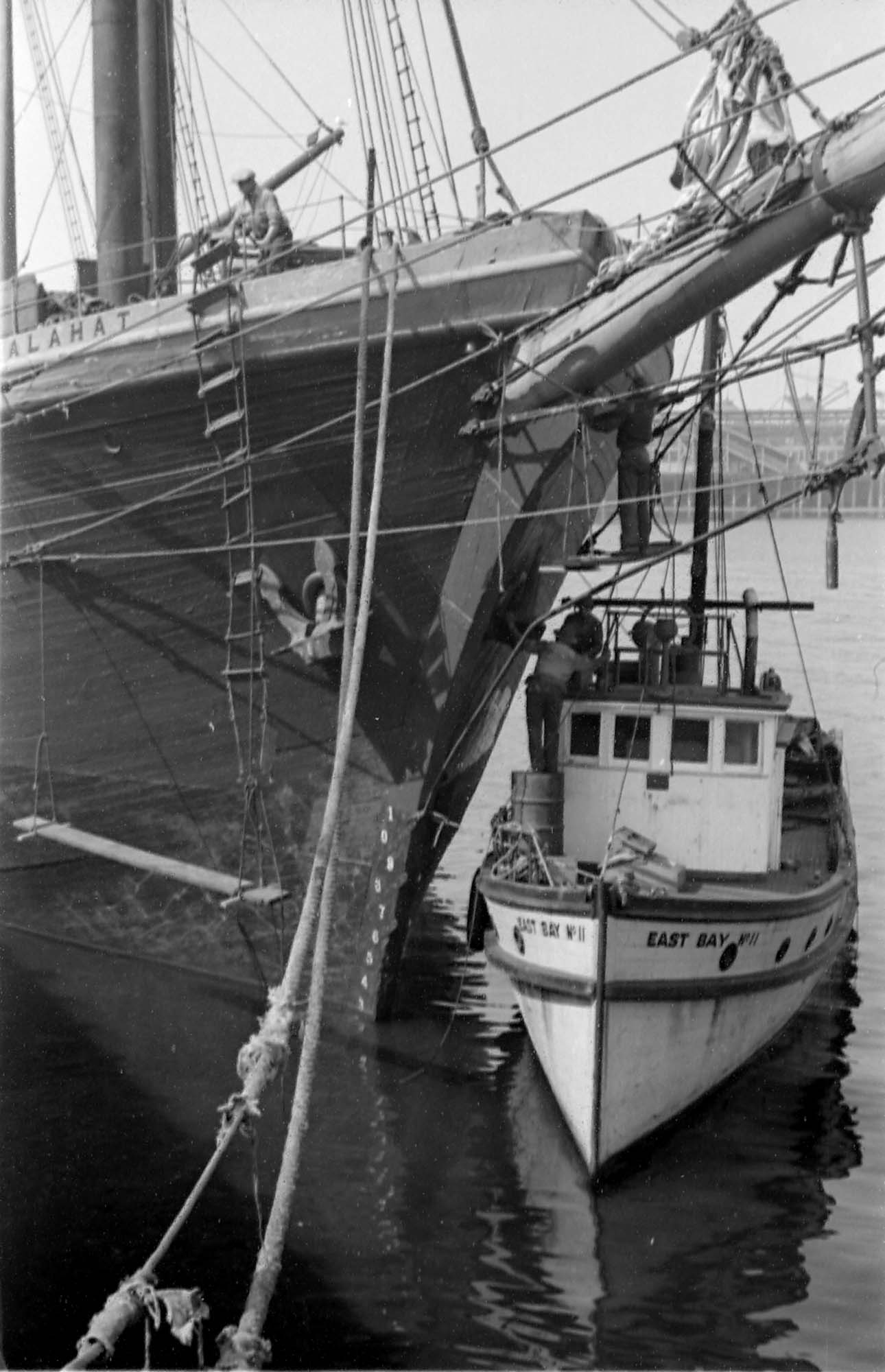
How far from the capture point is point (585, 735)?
42.8 feet

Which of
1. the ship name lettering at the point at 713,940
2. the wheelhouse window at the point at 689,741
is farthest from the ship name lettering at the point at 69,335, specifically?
the ship name lettering at the point at 713,940

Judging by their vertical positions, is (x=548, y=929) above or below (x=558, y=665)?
below

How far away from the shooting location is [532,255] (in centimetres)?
1141

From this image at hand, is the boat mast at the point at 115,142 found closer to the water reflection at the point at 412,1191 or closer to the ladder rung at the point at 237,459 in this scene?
the ladder rung at the point at 237,459

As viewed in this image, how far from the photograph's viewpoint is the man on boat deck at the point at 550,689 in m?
12.8

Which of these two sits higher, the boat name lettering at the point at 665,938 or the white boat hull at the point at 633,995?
the boat name lettering at the point at 665,938

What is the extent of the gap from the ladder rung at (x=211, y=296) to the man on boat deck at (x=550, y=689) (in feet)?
12.7

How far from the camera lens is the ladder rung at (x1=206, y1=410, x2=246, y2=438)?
40.8 ft

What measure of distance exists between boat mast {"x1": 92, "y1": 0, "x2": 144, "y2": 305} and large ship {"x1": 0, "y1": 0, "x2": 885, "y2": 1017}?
1.32m

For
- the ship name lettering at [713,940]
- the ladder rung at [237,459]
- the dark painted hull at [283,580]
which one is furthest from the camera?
the ladder rung at [237,459]

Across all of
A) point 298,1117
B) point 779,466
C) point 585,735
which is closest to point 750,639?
point 585,735

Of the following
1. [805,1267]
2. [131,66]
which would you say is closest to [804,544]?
[131,66]

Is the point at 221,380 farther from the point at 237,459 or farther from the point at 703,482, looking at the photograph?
the point at 703,482

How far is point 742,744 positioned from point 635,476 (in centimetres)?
247
